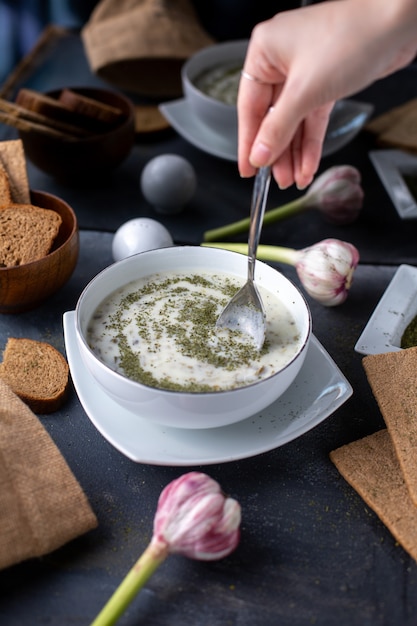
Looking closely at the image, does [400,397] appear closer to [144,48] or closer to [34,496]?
[34,496]

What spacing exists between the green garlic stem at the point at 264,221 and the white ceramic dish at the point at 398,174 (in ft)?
1.08

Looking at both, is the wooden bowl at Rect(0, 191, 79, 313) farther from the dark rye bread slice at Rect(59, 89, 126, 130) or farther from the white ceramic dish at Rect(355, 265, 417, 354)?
the white ceramic dish at Rect(355, 265, 417, 354)

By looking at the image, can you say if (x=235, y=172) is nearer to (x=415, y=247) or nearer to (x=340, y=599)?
(x=415, y=247)

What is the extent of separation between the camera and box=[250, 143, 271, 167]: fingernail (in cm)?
118

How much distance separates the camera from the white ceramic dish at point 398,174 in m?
2.17

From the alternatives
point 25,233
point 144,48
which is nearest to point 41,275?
→ point 25,233

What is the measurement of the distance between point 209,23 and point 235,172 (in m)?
1.11

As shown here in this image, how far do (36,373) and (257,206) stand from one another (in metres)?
0.59

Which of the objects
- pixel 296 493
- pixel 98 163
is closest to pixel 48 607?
pixel 296 493

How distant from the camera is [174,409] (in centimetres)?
120

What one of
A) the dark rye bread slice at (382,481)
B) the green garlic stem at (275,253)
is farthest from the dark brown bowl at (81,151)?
the dark rye bread slice at (382,481)

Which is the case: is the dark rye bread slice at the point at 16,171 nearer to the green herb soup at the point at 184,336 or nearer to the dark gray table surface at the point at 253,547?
the dark gray table surface at the point at 253,547

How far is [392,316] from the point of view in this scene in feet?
5.49

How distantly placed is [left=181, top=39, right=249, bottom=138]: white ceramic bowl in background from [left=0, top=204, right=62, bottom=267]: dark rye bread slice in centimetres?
68
